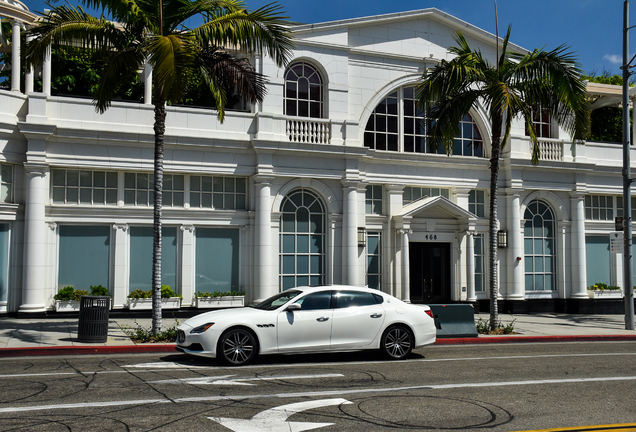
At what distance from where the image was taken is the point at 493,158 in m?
17.9

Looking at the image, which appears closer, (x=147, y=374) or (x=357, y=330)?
(x=147, y=374)

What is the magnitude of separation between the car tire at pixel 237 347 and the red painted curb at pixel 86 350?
2.85 metres

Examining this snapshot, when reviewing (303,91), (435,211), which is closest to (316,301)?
(303,91)

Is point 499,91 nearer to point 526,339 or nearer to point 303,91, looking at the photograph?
point 526,339

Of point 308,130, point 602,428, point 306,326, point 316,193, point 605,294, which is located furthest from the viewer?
point 605,294

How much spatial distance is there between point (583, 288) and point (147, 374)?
19659 mm

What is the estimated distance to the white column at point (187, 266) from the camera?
1944 centimetres

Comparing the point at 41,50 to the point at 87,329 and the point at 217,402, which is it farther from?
the point at 217,402

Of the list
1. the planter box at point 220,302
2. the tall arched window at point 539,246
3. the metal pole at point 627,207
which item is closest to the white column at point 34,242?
the planter box at point 220,302

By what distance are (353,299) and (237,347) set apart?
2.53 m

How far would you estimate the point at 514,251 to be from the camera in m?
23.6

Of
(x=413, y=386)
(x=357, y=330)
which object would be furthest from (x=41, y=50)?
(x=413, y=386)

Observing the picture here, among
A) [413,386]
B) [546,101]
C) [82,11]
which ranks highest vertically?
[82,11]

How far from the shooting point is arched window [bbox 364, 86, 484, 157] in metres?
22.6
